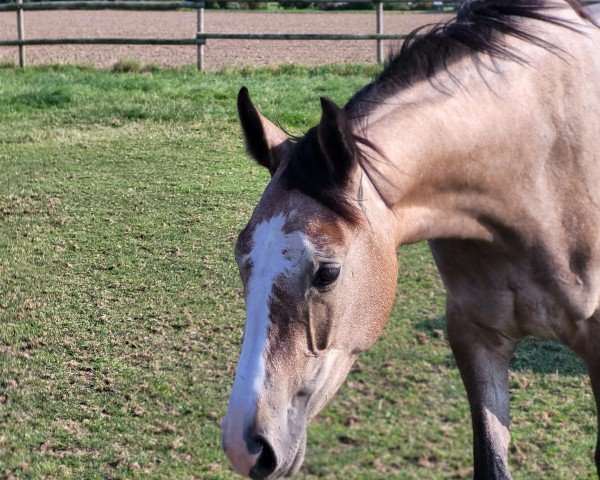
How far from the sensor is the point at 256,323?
2.23 metres

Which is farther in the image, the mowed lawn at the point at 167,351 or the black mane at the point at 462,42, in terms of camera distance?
the mowed lawn at the point at 167,351

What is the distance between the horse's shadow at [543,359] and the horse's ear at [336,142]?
97.2 inches

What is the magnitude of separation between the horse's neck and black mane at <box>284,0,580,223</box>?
0.16 feet

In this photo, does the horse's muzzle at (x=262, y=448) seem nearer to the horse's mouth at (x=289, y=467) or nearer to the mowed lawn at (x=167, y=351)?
the horse's mouth at (x=289, y=467)

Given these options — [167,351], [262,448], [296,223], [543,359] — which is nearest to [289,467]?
[262,448]

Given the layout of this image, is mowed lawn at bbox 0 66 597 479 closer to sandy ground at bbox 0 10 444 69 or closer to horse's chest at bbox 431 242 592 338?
horse's chest at bbox 431 242 592 338

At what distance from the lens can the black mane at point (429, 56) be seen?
232cm

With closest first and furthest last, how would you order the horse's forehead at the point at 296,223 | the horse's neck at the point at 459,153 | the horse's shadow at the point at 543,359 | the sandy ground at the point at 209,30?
the horse's forehead at the point at 296,223
the horse's neck at the point at 459,153
the horse's shadow at the point at 543,359
the sandy ground at the point at 209,30

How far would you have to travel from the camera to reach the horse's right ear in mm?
2602

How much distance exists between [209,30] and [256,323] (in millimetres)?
21689

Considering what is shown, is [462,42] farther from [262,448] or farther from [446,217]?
[262,448]

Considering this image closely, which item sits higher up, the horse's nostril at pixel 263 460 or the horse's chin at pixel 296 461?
the horse's nostril at pixel 263 460

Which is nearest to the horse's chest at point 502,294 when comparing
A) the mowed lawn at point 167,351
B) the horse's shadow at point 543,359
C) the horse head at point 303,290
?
the horse head at point 303,290

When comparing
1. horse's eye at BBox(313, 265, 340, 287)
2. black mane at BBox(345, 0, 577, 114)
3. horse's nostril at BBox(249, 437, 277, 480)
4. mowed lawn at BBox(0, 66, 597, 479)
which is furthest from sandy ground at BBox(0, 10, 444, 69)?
horse's nostril at BBox(249, 437, 277, 480)
